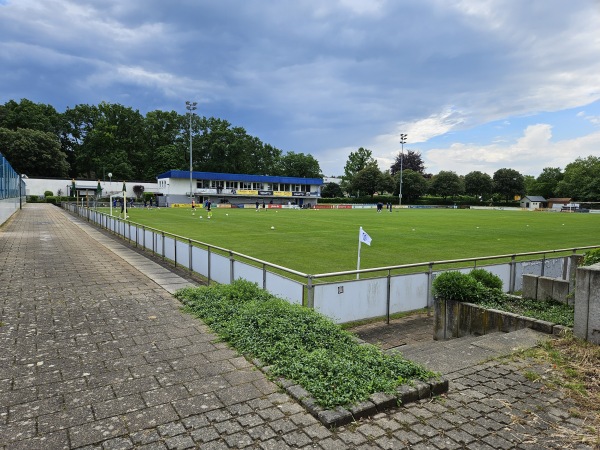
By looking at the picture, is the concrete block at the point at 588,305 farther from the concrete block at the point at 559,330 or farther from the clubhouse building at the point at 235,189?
the clubhouse building at the point at 235,189

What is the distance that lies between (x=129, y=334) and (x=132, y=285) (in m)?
3.31

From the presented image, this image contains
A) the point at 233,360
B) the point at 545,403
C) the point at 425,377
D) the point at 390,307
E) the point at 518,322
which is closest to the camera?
the point at 545,403

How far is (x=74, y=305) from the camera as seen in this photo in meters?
6.78

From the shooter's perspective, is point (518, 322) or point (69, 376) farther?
point (518, 322)

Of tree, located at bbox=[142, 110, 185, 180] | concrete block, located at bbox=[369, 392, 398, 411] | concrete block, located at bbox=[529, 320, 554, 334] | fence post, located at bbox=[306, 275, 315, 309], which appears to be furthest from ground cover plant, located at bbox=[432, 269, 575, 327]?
tree, located at bbox=[142, 110, 185, 180]

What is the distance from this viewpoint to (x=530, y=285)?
7.87 metres

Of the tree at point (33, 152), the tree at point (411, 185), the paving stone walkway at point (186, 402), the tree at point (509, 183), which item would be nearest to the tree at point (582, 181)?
the tree at point (509, 183)

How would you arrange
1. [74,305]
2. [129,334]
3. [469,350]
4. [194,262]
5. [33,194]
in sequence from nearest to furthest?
[469,350]
[129,334]
[74,305]
[194,262]
[33,194]

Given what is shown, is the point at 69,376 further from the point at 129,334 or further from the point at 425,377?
the point at 425,377

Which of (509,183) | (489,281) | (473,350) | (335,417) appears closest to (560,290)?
(489,281)

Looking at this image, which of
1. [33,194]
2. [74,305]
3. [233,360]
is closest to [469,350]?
[233,360]

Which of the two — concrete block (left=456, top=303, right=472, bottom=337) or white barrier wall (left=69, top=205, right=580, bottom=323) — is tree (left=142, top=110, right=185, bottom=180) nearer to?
white barrier wall (left=69, top=205, right=580, bottom=323)

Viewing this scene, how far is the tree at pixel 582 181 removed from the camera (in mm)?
88056

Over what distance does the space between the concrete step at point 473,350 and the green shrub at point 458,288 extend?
133 cm
